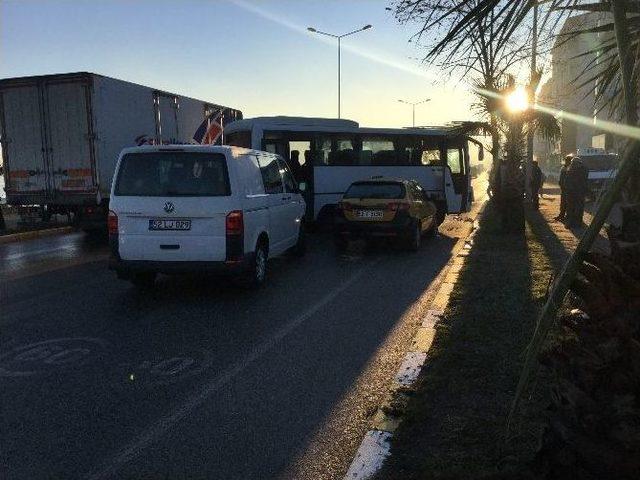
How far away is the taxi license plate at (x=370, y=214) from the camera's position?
477 inches

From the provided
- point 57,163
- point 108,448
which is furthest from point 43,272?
point 108,448

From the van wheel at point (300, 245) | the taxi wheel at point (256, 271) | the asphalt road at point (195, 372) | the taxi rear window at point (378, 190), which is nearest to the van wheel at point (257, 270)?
the taxi wheel at point (256, 271)

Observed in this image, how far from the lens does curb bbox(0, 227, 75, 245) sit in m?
14.7

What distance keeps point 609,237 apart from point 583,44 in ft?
5.43

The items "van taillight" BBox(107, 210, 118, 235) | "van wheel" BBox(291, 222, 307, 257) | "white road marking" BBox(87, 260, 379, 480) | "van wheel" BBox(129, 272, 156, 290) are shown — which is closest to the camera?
"white road marking" BBox(87, 260, 379, 480)

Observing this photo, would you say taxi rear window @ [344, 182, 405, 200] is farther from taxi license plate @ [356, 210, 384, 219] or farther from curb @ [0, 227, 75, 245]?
curb @ [0, 227, 75, 245]

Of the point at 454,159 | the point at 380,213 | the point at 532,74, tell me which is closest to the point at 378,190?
the point at 380,213

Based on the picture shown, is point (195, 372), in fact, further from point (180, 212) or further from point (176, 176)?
point (176, 176)

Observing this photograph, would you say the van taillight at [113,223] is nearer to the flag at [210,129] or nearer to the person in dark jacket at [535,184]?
the flag at [210,129]

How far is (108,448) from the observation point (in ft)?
11.9

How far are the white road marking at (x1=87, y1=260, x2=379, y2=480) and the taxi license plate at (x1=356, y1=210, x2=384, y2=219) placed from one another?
17.8ft

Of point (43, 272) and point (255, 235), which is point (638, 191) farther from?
point (43, 272)

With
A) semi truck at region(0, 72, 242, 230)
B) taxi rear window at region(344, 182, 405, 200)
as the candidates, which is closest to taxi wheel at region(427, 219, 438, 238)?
taxi rear window at region(344, 182, 405, 200)

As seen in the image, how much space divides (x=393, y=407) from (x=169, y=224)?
4.58 metres
